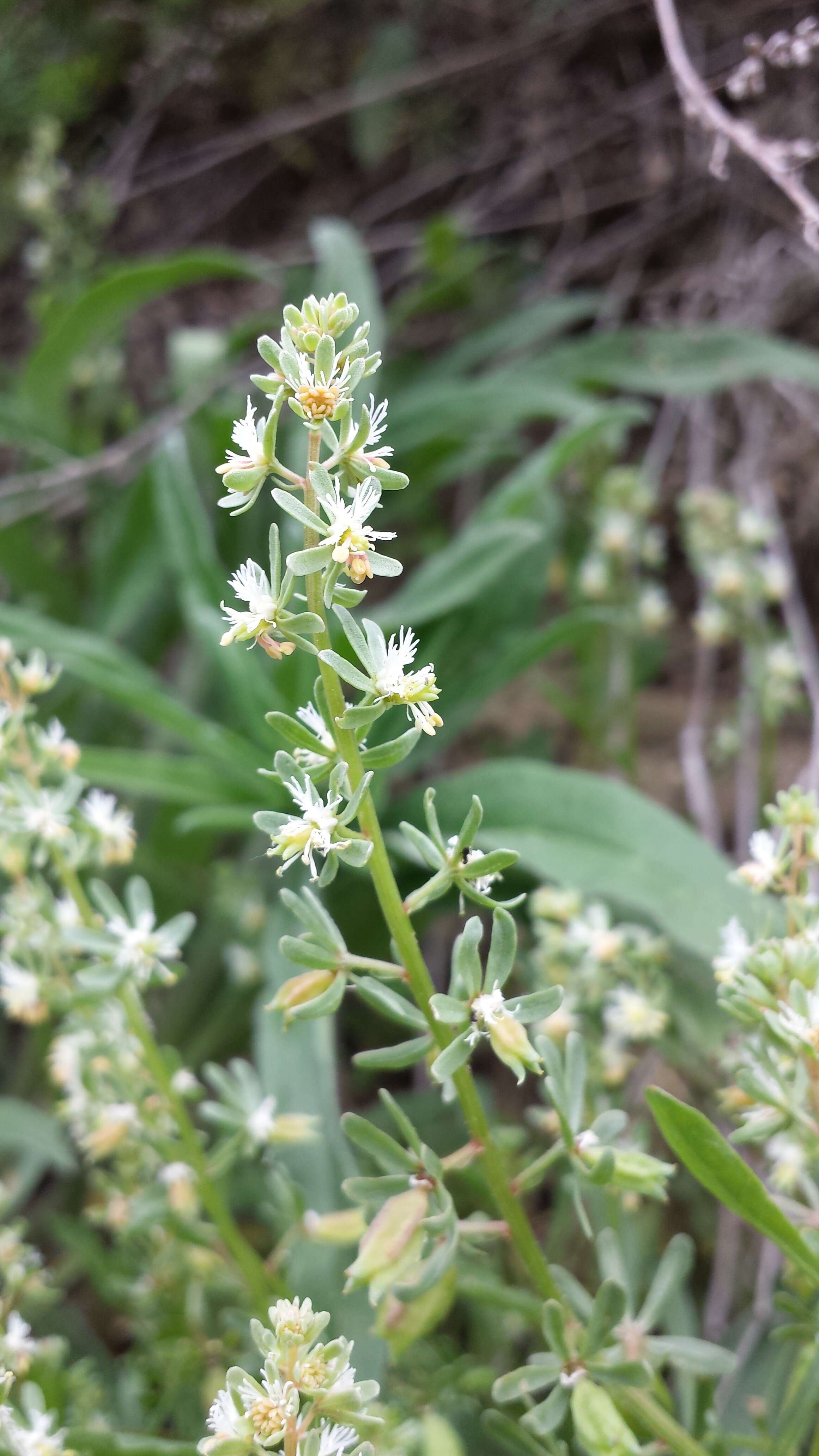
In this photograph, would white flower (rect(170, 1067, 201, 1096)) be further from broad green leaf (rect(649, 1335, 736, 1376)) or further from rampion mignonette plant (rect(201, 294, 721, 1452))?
broad green leaf (rect(649, 1335, 736, 1376))

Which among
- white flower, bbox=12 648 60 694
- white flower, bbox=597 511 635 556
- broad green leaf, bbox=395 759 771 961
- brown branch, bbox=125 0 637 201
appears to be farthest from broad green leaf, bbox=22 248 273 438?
white flower, bbox=12 648 60 694

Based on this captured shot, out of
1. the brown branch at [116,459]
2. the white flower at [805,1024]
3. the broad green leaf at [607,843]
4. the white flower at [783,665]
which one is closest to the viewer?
the white flower at [805,1024]

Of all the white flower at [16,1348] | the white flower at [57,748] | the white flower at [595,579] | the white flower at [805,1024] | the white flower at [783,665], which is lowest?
the white flower at [805,1024]

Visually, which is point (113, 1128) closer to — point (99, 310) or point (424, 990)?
point (424, 990)

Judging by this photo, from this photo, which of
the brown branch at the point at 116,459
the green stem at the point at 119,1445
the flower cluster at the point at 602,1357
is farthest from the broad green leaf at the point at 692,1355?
the brown branch at the point at 116,459

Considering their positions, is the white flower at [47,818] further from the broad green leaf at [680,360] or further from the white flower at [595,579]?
the broad green leaf at [680,360]
